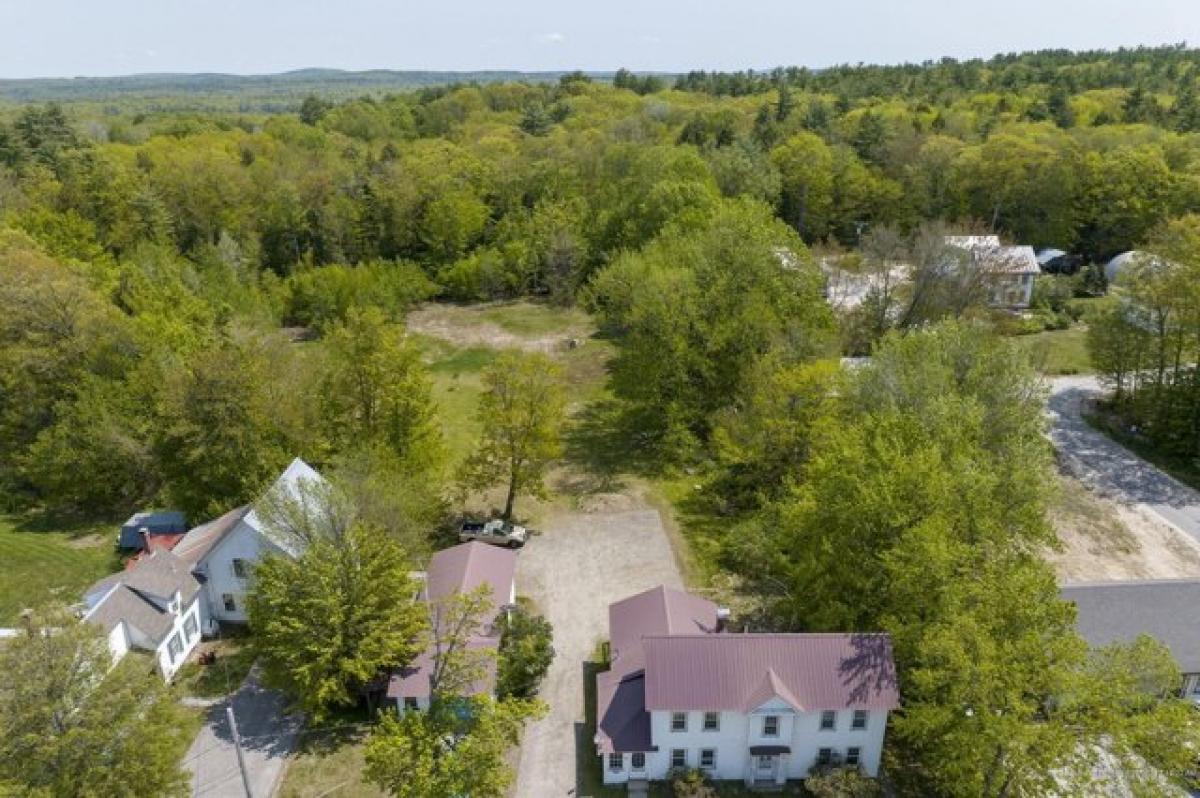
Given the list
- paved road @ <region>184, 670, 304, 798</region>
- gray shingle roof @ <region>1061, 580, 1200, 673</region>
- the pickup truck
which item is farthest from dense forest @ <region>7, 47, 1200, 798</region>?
paved road @ <region>184, 670, 304, 798</region>

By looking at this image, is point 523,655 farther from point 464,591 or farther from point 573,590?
point 573,590

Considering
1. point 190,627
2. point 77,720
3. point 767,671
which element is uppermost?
point 77,720

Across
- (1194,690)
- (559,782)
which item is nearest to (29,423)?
(559,782)

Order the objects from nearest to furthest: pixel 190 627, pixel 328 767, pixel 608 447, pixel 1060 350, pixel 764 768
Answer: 1. pixel 764 768
2. pixel 328 767
3. pixel 190 627
4. pixel 608 447
5. pixel 1060 350

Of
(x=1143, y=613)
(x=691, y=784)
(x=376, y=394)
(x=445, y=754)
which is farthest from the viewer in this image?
(x=376, y=394)

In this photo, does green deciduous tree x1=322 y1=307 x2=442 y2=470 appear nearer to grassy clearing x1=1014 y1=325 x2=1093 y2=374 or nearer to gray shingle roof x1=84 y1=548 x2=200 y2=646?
gray shingle roof x1=84 y1=548 x2=200 y2=646

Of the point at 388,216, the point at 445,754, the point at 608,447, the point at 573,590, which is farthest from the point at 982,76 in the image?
the point at 445,754

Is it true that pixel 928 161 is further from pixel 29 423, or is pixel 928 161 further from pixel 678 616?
pixel 29 423
